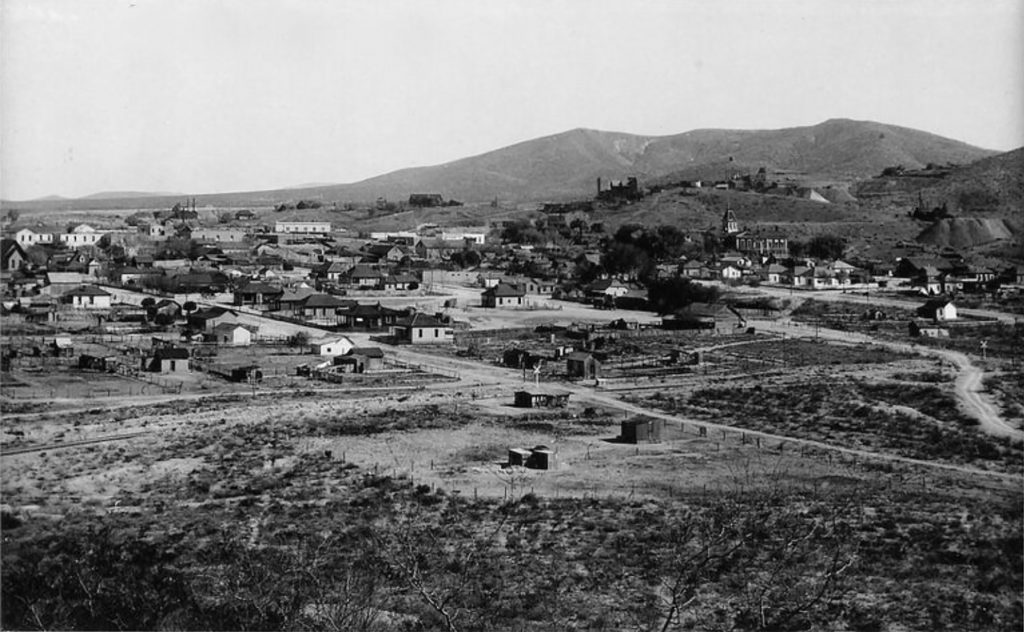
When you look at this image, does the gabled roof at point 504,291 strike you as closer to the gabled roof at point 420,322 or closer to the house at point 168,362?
the gabled roof at point 420,322

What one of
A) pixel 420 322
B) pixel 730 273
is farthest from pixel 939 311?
pixel 420 322

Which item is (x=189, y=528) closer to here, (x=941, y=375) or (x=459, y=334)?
(x=941, y=375)

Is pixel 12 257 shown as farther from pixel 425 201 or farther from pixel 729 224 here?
pixel 425 201

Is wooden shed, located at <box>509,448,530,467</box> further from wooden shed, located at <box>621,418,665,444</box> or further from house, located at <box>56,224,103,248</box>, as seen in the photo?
house, located at <box>56,224,103,248</box>

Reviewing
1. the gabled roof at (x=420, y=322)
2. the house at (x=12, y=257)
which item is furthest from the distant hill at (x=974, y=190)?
the house at (x=12, y=257)

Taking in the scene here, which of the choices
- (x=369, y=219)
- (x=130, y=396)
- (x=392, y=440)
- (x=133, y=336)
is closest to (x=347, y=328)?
(x=133, y=336)

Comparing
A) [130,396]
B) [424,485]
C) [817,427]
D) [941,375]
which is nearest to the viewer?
[424,485]
